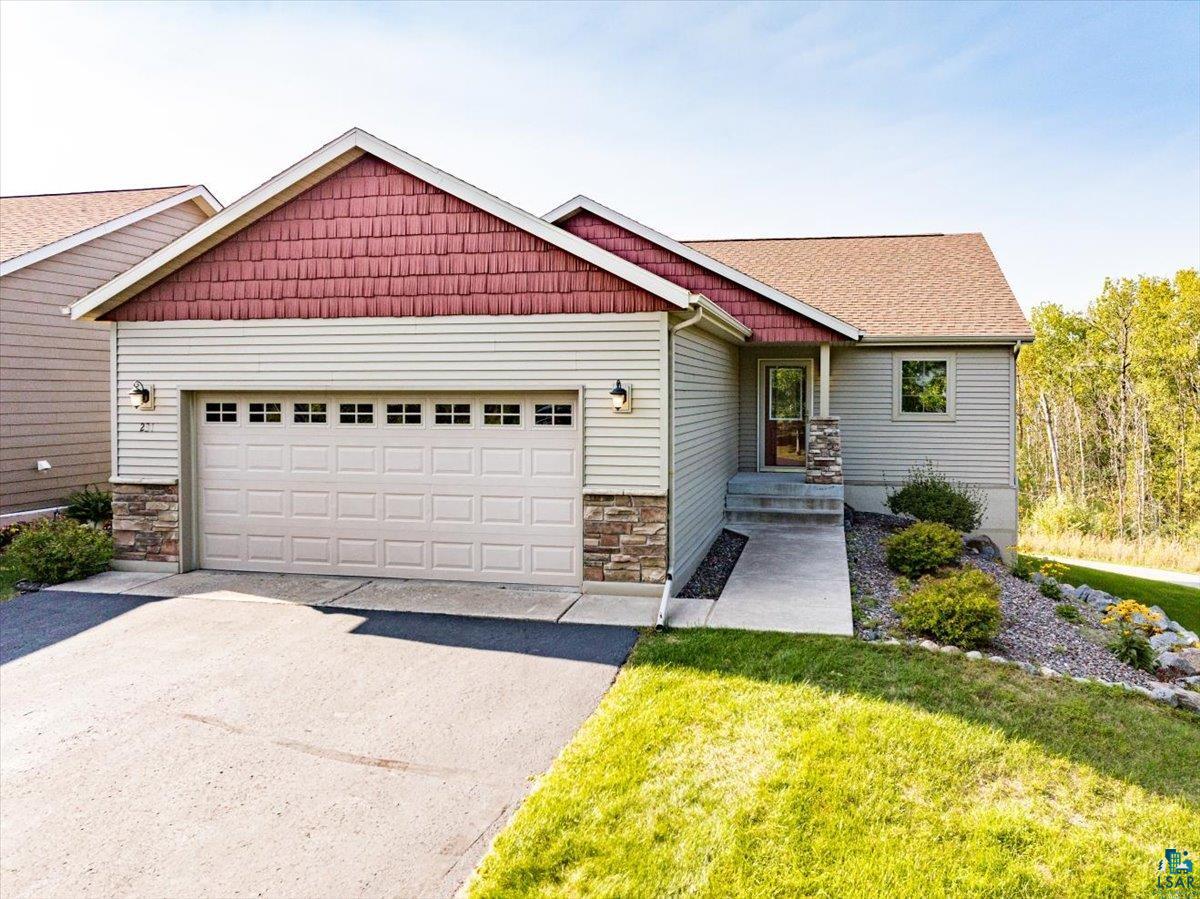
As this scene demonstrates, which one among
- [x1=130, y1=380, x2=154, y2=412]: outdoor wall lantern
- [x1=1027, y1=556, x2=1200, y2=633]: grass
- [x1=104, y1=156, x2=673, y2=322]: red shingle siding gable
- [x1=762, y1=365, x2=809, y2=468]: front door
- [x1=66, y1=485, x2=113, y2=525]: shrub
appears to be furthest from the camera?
[x1=762, y1=365, x2=809, y2=468]: front door

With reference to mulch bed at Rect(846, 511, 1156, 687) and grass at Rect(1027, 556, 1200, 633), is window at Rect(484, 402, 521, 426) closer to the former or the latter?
mulch bed at Rect(846, 511, 1156, 687)

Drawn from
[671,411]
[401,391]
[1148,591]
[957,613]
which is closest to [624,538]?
[671,411]

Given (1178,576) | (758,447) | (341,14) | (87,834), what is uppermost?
(341,14)

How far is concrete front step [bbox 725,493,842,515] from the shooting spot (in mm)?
11814

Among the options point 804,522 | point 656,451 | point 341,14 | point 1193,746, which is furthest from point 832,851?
point 341,14

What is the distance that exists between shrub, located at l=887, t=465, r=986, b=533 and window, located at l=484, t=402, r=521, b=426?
804 cm

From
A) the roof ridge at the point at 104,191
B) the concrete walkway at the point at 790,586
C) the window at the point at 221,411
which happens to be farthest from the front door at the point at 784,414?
the roof ridge at the point at 104,191

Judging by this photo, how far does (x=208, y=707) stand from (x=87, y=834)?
1549 mm

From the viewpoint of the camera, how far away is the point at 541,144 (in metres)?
14.4

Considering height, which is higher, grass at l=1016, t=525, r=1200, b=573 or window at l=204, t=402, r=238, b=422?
window at l=204, t=402, r=238, b=422

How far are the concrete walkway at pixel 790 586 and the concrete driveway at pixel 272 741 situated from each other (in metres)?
1.51

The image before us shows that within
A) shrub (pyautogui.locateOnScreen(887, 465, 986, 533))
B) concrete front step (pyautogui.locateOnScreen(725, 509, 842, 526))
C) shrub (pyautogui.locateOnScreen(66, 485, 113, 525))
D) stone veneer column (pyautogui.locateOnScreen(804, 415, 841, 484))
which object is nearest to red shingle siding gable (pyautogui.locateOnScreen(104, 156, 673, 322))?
shrub (pyautogui.locateOnScreen(66, 485, 113, 525))

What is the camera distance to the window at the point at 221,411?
29.8ft

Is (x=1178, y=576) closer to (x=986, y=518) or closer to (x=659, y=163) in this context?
(x=986, y=518)
